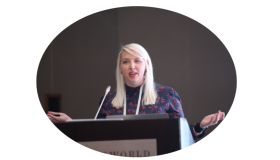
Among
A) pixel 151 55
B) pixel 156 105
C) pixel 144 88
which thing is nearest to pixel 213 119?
pixel 156 105

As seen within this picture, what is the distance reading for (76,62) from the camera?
8.90 ft

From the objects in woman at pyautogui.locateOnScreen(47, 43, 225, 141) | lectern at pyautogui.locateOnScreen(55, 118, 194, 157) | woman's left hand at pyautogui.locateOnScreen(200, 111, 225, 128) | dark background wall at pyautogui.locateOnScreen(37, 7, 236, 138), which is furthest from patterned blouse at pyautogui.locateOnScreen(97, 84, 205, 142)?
lectern at pyautogui.locateOnScreen(55, 118, 194, 157)

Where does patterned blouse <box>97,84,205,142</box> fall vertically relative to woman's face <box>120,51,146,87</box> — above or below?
below

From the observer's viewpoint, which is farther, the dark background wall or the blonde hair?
the dark background wall

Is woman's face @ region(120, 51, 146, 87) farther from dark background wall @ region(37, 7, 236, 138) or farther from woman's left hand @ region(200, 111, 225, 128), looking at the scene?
woman's left hand @ region(200, 111, 225, 128)

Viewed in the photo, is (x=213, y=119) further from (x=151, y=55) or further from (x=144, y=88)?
(x=151, y=55)

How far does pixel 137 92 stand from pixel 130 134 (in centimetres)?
81

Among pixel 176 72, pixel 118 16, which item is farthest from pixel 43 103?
pixel 176 72

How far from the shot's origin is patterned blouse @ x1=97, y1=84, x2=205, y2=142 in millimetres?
2090

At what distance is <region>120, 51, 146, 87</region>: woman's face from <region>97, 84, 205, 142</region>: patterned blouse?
67 millimetres

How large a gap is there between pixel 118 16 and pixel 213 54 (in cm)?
89

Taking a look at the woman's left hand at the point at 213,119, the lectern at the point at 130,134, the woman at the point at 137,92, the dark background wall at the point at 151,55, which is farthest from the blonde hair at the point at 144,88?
the lectern at the point at 130,134

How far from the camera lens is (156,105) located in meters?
2.11

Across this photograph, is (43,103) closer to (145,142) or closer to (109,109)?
(109,109)
